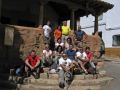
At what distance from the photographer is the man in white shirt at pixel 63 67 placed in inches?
719

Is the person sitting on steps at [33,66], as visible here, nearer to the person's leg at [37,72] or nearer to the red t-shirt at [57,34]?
the person's leg at [37,72]

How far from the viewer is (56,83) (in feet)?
60.4

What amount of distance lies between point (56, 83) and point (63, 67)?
2.62 ft

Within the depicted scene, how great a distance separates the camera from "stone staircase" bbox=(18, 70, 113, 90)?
59.7 ft

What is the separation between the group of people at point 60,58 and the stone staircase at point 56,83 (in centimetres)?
30

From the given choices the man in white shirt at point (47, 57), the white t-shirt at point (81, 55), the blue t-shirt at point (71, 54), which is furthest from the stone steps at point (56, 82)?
the man in white shirt at point (47, 57)

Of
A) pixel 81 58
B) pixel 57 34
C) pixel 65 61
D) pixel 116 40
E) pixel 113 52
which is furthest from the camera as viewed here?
pixel 116 40

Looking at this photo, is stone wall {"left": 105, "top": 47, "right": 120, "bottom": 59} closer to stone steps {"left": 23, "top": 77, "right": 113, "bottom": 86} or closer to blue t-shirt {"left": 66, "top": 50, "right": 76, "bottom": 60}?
blue t-shirt {"left": 66, "top": 50, "right": 76, "bottom": 60}

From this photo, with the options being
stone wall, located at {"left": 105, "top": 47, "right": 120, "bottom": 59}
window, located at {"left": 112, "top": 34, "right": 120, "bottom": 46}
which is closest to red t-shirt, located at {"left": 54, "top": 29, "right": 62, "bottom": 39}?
stone wall, located at {"left": 105, "top": 47, "right": 120, "bottom": 59}

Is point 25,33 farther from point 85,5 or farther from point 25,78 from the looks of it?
point 85,5

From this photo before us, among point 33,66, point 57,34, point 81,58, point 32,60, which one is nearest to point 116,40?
point 57,34

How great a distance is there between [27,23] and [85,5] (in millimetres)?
3921

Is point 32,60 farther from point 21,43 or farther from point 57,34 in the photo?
point 57,34

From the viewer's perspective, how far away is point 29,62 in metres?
19.1
